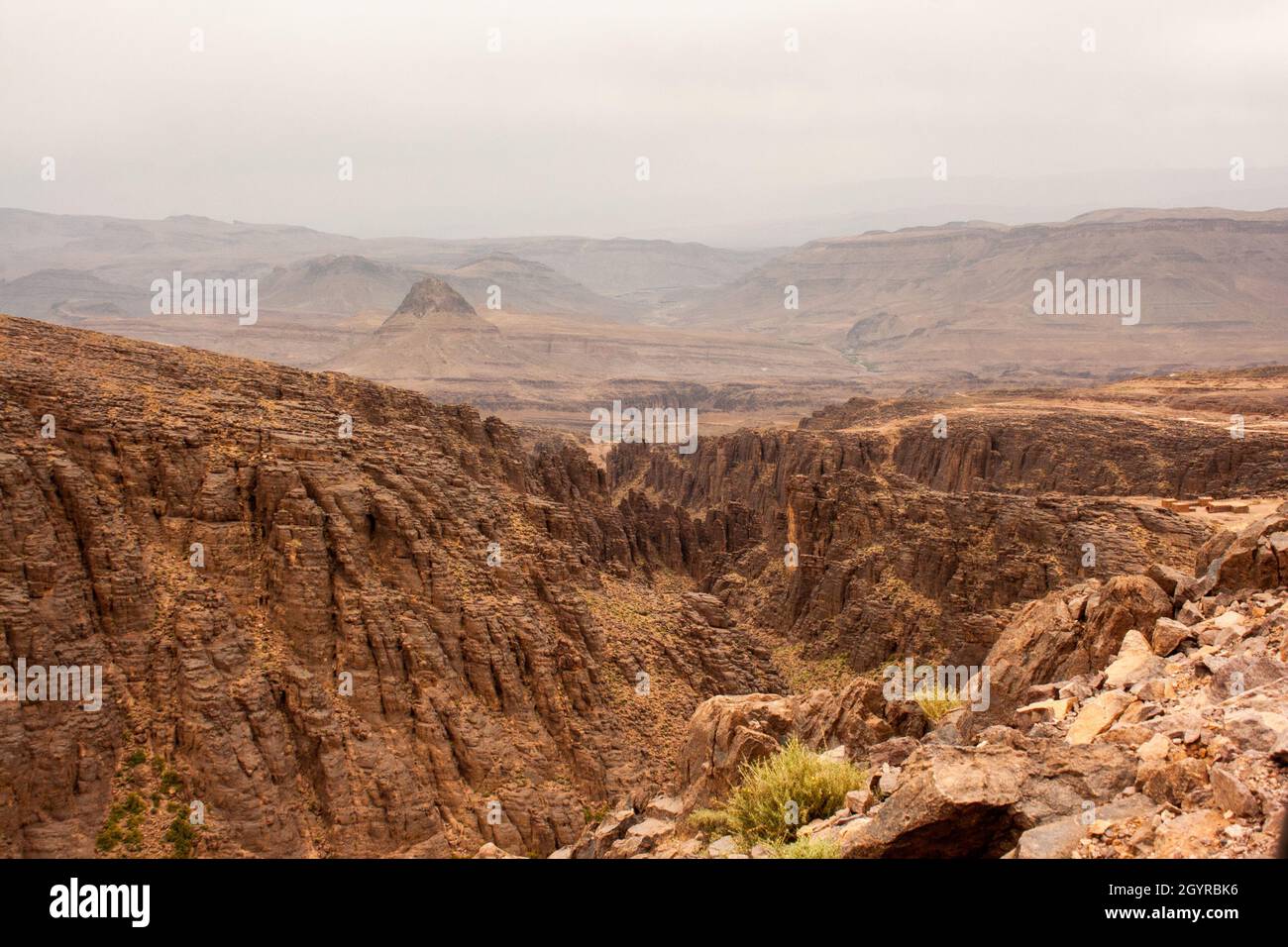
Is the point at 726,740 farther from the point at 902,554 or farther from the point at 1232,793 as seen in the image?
the point at 902,554

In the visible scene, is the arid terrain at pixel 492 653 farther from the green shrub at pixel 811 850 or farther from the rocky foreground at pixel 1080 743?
the green shrub at pixel 811 850

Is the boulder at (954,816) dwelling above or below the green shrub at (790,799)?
above

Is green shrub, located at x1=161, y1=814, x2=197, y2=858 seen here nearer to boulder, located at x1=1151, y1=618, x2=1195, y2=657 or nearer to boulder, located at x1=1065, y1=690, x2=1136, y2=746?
boulder, located at x1=1065, y1=690, x2=1136, y2=746

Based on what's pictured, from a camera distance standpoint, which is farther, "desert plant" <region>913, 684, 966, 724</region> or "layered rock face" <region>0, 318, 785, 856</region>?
"layered rock face" <region>0, 318, 785, 856</region>

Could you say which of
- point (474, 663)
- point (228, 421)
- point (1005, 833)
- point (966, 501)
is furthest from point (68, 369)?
point (966, 501)

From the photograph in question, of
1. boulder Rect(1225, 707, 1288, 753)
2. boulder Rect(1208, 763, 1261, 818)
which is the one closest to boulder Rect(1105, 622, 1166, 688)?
boulder Rect(1225, 707, 1288, 753)

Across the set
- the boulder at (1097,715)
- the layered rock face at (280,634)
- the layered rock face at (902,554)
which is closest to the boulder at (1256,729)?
the boulder at (1097,715)

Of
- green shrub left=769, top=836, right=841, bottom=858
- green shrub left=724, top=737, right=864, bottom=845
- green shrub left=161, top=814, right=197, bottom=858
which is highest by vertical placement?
green shrub left=769, top=836, right=841, bottom=858
